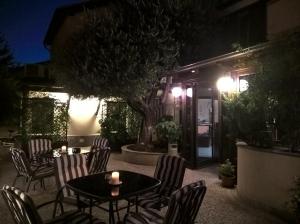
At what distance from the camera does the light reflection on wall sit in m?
13.2

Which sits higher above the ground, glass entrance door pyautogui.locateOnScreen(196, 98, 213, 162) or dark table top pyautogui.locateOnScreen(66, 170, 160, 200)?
glass entrance door pyautogui.locateOnScreen(196, 98, 213, 162)

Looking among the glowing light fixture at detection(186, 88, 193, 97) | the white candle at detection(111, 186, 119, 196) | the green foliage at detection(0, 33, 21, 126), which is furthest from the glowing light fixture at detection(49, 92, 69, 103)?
the white candle at detection(111, 186, 119, 196)

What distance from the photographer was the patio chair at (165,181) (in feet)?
13.5

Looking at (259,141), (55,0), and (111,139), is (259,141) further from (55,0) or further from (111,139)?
(55,0)

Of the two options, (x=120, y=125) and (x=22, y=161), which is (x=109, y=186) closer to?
(x=22, y=161)

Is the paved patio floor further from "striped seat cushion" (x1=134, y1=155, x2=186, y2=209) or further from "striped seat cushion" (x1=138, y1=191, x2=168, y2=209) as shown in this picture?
"striped seat cushion" (x1=138, y1=191, x2=168, y2=209)

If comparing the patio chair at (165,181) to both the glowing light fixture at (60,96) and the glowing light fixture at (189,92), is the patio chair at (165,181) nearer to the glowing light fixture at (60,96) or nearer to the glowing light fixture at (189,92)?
the glowing light fixture at (189,92)

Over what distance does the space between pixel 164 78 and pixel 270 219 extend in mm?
6486

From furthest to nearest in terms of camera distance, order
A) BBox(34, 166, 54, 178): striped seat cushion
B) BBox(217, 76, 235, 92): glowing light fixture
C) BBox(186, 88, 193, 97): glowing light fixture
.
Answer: BBox(186, 88, 193, 97): glowing light fixture
BBox(217, 76, 235, 92): glowing light fixture
BBox(34, 166, 54, 178): striped seat cushion

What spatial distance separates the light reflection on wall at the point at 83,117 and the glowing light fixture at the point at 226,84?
670 cm

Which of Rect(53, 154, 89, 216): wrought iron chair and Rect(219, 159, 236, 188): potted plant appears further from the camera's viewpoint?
Rect(219, 159, 236, 188): potted plant

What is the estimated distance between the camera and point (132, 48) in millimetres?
8742

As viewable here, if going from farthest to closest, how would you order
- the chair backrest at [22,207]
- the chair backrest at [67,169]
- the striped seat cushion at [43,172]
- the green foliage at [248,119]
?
the striped seat cushion at [43,172] → the green foliage at [248,119] → the chair backrest at [67,169] → the chair backrest at [22,207]

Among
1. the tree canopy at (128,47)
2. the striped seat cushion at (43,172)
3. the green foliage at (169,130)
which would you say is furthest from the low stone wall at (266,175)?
the tree canopy at (128,47)
